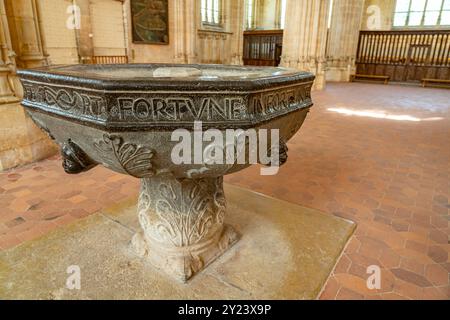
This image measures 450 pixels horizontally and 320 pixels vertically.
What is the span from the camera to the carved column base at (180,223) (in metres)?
1.60

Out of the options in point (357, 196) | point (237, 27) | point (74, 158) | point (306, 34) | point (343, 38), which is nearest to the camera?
point (74, 158)

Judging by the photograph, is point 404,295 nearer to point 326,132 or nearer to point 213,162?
point 213,162

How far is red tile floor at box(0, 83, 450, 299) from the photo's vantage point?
1.70m

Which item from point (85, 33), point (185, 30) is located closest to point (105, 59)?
point (85, 33)

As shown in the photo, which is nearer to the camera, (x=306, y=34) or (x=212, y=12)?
(x=306, y=34)

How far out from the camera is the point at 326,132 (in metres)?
4.88

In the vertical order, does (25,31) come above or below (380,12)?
below

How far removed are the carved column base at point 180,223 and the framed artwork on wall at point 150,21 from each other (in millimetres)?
7420

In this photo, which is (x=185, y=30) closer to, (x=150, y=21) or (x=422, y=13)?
(x=150, y=21)

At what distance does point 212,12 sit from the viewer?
11.9 metres

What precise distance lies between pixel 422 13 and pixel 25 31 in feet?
63.4

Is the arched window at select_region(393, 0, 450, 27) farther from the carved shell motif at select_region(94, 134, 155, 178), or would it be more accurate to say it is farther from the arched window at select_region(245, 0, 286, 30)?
the carved shell motif at select_region(94, 134, 155, 178)

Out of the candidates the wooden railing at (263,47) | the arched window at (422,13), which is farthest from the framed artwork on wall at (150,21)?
the arched window at (422,13)
